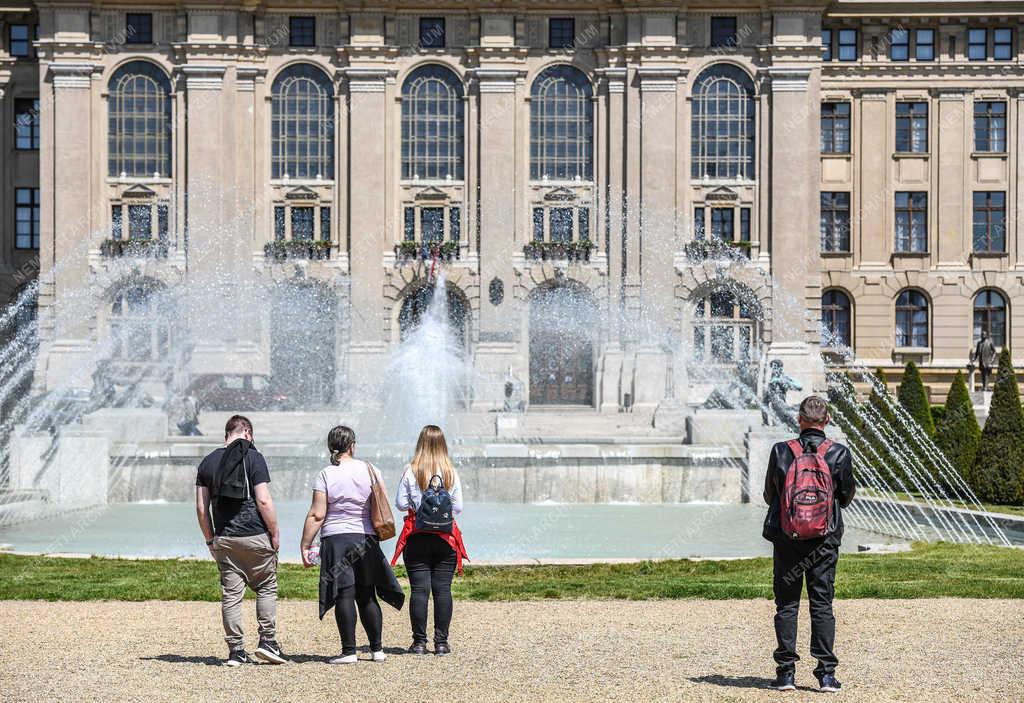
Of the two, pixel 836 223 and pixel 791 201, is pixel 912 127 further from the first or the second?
pixel 791 201

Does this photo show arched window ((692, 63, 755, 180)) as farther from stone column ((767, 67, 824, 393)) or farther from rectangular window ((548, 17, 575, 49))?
rectangular window ((548, 17, 575, 49))

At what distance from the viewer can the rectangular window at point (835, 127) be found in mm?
60219

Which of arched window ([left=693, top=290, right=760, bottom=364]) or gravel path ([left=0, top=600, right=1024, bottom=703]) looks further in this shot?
arched window ([left=693, top=290, right=760, bottom=364])

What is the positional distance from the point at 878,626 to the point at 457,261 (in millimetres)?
43066

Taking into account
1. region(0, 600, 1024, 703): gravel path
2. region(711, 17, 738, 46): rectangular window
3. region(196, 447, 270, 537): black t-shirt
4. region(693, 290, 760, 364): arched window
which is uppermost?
region(711, 17, 738, 46): rectangular window

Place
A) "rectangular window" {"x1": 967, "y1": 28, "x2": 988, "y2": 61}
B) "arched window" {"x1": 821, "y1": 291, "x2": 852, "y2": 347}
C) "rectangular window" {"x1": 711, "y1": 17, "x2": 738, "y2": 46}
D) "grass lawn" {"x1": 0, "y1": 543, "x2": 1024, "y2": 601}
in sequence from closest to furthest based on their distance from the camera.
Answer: "grass lawn" {"x1": 0, "y1": 543, "x2": 1024, "y2": 601} → "rectangular window" {"x1": 711, "y1": 17, "x2": 738, "y2": 46} → "rectangular window" {"x1": 967, "y1": 28, "x2": 988, "y2": 61} → "arched window" {"x1": 821, "y1": 291, "x2": 852, "y2": 347}

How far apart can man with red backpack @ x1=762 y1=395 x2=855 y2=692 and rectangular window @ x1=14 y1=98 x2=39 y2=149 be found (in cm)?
5265

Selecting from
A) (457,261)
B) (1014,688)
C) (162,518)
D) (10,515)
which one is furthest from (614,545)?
(457,261)

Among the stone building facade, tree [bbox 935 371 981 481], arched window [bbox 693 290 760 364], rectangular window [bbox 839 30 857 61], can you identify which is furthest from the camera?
rectangular window [bbox 839 30 857 61]

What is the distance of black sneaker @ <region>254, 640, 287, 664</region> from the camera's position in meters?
12.3

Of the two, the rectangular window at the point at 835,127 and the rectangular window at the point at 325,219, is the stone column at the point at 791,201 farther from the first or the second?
the rectangular window at the point at 325,219

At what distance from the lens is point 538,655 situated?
505 inches

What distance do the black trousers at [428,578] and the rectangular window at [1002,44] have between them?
52075 mm

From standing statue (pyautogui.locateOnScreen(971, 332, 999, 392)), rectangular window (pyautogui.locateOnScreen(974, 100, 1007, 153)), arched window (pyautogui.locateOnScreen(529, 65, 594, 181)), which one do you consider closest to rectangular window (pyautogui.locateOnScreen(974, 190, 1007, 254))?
rectangular window (pyautogui.locateOnScreen(974, 100, 1007, 153))
